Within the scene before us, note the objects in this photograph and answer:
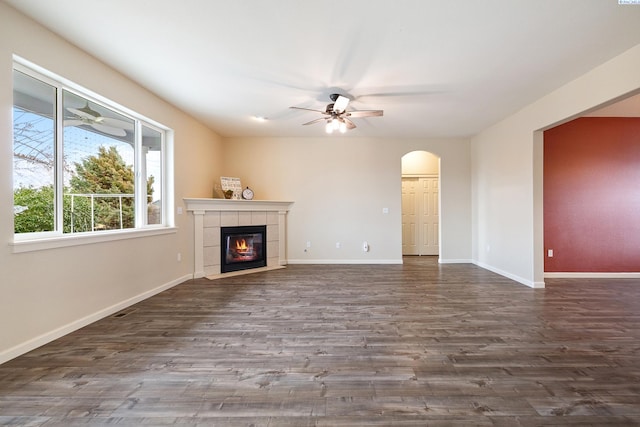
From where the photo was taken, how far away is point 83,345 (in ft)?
7.13

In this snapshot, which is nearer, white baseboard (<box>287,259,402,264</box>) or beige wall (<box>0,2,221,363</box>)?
beige wall (<box>0,2,221,363</box>)

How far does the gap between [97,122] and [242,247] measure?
2882mm

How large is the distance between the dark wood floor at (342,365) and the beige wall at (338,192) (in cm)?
234

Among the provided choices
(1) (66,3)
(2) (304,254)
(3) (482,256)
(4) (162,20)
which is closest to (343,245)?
(2) (304,254)

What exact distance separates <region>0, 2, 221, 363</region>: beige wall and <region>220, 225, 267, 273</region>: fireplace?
2.90 ft

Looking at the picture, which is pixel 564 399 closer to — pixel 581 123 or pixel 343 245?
pixel 343 245

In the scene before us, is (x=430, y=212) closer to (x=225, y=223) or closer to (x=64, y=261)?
(x=225, y=223)

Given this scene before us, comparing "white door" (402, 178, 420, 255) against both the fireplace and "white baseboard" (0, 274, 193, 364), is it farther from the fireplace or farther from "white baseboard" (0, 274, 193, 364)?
"white baseboard" (0, 274, 193, 364)

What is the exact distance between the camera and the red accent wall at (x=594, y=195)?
167 inches

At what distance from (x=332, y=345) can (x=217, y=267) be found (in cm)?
313

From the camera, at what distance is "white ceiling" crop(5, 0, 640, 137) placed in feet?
6.44

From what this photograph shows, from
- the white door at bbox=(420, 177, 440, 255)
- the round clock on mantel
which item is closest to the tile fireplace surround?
the round clock on mantel

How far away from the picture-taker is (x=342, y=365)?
74.3 inches

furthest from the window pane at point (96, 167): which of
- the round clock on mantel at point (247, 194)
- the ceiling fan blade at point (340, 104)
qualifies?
the ceiling fan blade at point (340, 104)
